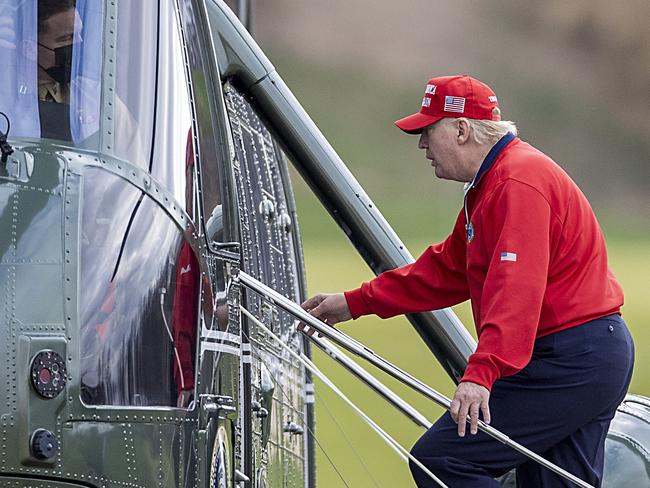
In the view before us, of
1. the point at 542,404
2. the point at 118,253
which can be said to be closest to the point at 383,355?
the point at 542,404

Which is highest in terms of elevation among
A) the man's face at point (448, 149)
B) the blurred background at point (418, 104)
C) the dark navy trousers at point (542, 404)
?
the blurred background at point (418, 104)

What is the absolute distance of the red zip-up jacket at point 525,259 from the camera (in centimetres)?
389

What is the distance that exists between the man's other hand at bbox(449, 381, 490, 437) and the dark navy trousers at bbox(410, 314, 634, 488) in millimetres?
265

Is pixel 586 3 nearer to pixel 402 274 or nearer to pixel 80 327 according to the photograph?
pixel 402 274

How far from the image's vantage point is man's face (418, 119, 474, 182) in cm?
432

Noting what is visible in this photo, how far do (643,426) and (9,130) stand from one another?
3013 mm

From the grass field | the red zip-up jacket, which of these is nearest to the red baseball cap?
the red zip-up jacket

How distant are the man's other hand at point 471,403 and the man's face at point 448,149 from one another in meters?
0.77

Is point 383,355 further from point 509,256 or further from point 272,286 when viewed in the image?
point 509,256

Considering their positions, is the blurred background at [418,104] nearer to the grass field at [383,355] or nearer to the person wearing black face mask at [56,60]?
the grass field at [383,355]

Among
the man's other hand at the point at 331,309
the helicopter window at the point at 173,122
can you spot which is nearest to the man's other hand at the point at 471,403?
the helicopter window at the point at 173,122

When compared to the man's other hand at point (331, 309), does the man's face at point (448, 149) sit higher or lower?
higher

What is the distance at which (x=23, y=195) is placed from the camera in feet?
11.1

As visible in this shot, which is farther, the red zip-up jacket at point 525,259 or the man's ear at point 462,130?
the man's ear at point 462,130
